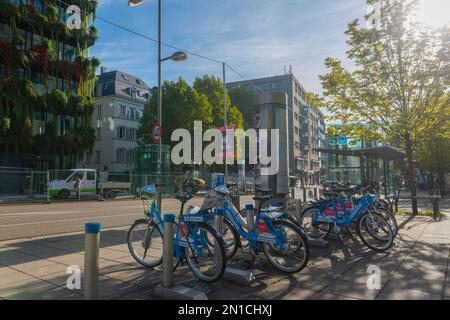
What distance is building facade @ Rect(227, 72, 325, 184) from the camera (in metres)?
71.3

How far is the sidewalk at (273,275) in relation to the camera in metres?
4.29

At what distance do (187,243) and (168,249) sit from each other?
0.68 m

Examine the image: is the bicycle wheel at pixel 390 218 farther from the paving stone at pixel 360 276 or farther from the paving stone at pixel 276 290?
the paving stone at pixel 276 290

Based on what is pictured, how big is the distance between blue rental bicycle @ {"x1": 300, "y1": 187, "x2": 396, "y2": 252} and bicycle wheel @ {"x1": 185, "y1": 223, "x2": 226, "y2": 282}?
3.26 m

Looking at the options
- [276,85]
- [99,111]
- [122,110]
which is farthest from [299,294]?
[276,85]

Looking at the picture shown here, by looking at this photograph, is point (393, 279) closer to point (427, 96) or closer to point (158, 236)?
point (158, 236)

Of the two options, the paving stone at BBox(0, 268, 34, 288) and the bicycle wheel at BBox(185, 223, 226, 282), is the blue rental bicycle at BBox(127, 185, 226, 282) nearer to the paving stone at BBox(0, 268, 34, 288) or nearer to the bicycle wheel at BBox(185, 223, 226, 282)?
the bicycle wheel at BBox(185, 223, 226, 282)

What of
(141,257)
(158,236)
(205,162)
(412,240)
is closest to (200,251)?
(158,236)

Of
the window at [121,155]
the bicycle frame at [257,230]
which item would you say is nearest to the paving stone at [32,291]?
the bicycle frame at [257,230]

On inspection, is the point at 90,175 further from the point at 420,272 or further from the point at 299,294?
the point at 420,272

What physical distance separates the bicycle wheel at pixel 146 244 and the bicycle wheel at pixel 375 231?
3640 mm

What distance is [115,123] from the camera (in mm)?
43938

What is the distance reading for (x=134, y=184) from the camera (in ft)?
91.6

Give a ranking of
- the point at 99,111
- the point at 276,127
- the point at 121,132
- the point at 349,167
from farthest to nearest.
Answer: the point at 99,111 → the point at 121,132 → the point at 349,167 → the point at 276,127
